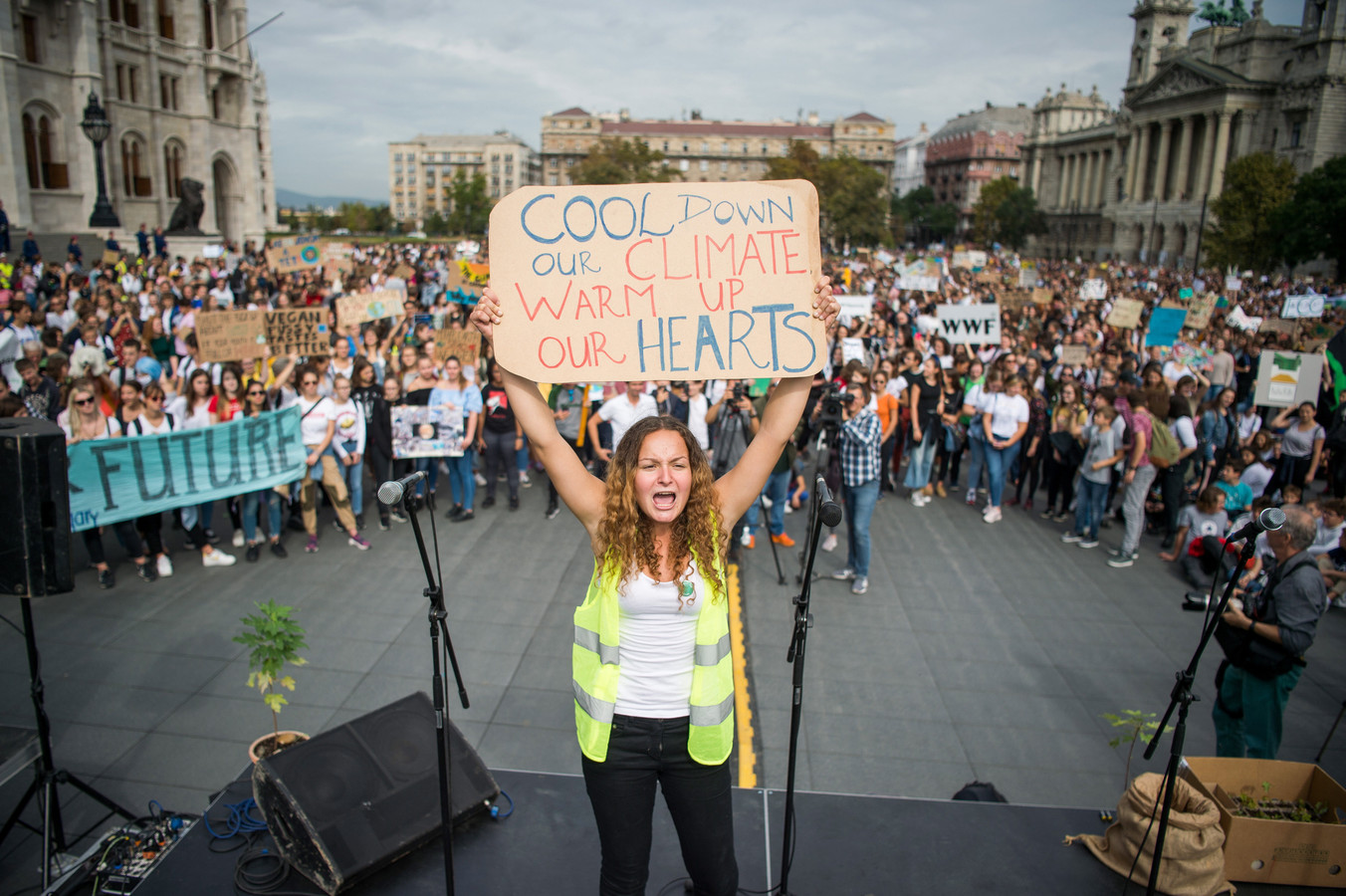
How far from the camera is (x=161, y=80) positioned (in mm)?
39438

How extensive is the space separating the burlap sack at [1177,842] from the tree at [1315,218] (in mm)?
44851

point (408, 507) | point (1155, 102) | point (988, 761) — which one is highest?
point (1155, 102)

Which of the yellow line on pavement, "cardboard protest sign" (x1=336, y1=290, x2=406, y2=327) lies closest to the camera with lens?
the yellow line on pavement

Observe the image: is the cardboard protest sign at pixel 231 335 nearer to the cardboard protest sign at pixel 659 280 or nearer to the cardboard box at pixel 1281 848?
the cardboard protest sign at pixel 659 280

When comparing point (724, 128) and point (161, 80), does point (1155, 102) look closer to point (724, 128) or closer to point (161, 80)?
point (724, 128)

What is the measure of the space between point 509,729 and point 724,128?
440ft

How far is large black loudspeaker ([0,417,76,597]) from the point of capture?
3604 mm

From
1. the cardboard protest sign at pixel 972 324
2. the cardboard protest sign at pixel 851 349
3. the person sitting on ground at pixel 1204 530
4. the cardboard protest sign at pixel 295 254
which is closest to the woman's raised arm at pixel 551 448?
the person sitting on ground at pixel 1204 530

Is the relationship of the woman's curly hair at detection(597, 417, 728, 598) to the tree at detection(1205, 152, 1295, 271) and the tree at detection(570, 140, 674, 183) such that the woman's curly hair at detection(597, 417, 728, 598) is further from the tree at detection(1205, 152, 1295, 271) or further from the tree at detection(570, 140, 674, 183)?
the tree at detection(570, 140, 674, 183)

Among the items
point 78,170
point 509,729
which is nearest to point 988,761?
point 509,729

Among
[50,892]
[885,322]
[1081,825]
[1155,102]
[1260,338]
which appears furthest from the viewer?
[1155,102]

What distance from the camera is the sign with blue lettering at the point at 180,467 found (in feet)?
22.0

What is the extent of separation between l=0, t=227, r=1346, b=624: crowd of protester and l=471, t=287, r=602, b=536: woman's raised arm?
3.44m

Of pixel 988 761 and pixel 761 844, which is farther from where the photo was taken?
pixel 988 761
